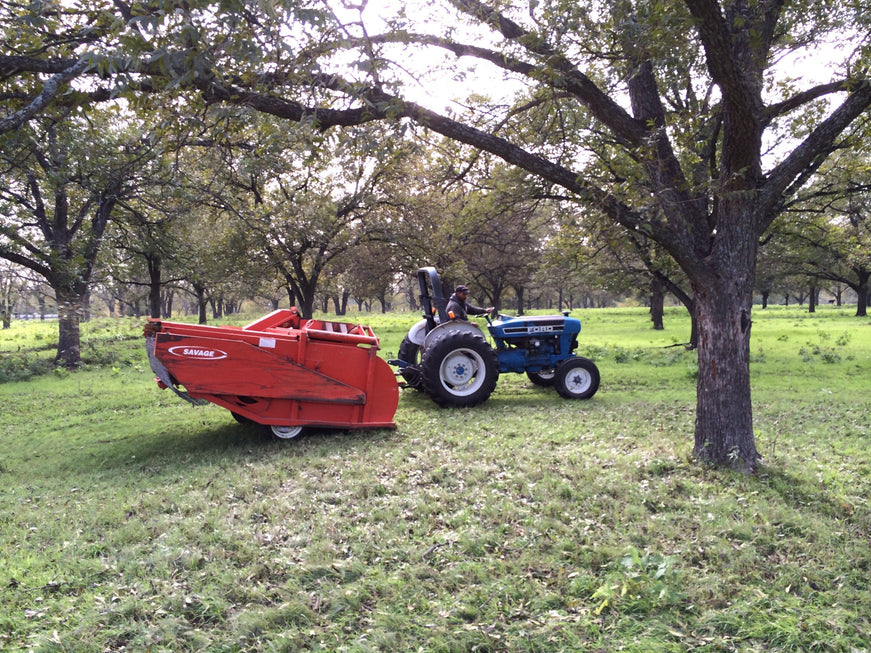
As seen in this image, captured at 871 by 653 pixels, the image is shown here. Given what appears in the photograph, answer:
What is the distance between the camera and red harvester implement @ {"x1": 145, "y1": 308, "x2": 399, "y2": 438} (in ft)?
19.8

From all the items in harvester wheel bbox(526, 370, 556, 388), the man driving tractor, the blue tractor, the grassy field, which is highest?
the man driving tractor

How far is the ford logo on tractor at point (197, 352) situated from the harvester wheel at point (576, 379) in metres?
5.36

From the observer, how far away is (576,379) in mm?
9469

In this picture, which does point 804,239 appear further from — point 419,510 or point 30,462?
point 30,462

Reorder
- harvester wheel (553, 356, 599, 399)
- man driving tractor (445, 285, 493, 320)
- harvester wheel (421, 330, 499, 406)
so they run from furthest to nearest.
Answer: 1. harvester wheel (553, 356, 599, 399)
2. man driving tractor (445, 285, 493, 320)
3. harvester wheel (421, 330, 499, 406)

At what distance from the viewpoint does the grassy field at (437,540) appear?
119 inches

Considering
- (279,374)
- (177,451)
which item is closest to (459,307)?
(279,374)

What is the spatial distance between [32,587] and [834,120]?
676 cm

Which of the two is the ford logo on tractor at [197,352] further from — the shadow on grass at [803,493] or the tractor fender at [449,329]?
the shadow on grass at [803,493]

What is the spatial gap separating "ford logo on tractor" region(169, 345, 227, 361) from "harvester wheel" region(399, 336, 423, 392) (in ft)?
11.8

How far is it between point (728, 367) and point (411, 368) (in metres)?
5.00


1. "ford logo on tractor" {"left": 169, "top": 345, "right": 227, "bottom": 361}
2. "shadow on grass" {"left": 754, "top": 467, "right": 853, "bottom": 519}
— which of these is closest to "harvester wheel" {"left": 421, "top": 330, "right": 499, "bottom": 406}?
"ford logo on tractor" {"left": 169, "top": 345, "right": 227, "bottom": 361}

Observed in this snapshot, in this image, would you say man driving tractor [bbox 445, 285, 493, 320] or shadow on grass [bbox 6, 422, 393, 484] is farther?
man driving tractor [bbox 445, 285, 493, 320]

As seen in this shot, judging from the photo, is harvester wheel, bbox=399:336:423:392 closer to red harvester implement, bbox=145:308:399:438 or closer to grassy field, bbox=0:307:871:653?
grassy field, bbox=0:307:871:653
